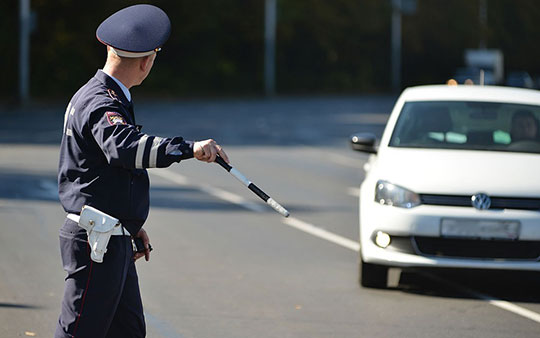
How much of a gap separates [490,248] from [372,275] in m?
0.96

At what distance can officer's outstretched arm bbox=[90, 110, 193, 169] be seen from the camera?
14.7 ft

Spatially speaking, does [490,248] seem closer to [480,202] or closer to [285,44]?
[480,202]

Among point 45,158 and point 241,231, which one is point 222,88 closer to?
point 45,158

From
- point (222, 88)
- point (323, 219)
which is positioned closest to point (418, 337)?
point (323, 219)

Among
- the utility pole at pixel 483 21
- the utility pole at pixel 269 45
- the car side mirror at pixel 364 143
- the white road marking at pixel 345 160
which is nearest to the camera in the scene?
the car side mirror at pixel 364 143

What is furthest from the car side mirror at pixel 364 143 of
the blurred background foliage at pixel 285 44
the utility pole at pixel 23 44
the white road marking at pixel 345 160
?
the blurred background foliage at pixel 285 44

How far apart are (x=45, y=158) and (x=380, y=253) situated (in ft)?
41.2

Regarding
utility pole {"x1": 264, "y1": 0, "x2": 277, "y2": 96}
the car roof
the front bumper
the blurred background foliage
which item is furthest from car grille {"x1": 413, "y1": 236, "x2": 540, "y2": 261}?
utility pole {"x1": 264, "y1": 0, "x2": 277, "y2": 96}

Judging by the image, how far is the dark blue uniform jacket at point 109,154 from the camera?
177 inches

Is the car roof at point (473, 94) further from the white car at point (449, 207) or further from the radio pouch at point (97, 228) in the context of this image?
the radio pouch at point (97, 228)

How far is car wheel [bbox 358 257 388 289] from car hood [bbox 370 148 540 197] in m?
0.66

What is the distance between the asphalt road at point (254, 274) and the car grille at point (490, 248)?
23 centimetres

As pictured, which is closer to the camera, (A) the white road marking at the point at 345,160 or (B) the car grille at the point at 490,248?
(B) the car grille at the point at 490,248

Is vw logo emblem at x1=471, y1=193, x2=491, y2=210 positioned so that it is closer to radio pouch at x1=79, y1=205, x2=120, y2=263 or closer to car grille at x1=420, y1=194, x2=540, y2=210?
car grille at x1=420, y1=194, x2=540, y2=210
